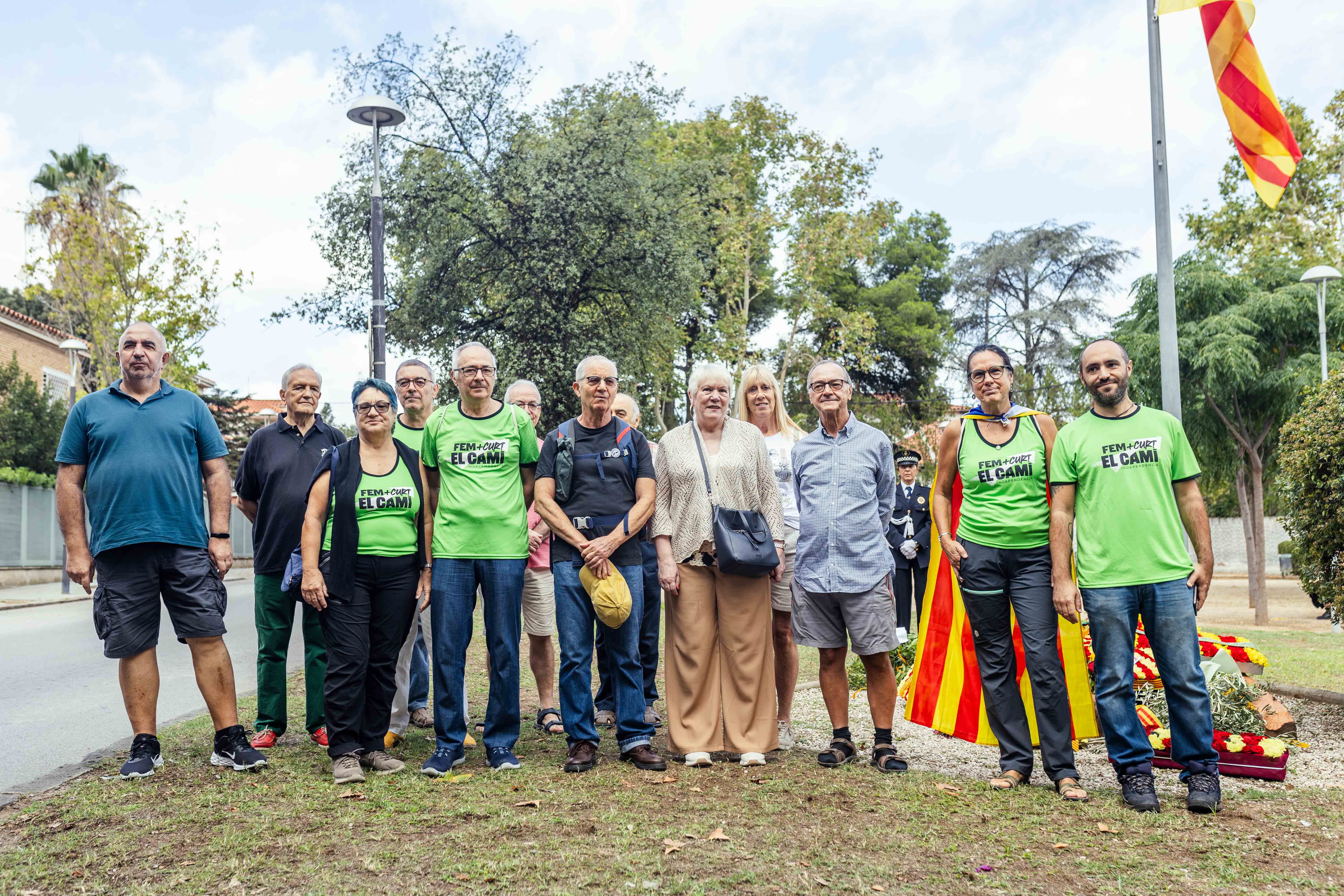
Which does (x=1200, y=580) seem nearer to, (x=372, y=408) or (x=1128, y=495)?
(x=1128, y=495)

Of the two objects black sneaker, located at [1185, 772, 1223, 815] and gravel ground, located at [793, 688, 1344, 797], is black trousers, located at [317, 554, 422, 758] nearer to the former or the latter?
gravel ground, located at [793, 688, 1344, 797]

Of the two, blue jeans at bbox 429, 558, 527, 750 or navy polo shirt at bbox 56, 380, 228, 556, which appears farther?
blue jeans at bbox 429, 558, 527, 750

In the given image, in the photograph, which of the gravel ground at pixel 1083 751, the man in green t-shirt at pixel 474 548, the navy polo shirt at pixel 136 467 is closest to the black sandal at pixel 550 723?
the man in green t-shirt at pixel 474 548

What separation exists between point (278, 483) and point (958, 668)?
4.07 meters

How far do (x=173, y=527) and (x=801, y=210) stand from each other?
88.9 ft

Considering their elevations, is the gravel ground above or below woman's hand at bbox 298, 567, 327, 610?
below

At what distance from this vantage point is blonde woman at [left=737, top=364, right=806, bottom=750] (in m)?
6.07

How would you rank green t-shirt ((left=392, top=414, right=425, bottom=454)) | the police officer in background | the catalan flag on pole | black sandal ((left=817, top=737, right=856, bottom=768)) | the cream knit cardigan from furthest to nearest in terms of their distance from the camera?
the police officer in background
the catalan flag on pole
green t-shirt ((left=392, top=414, right=425, bottom=454))
the cream knit cardigan
black sandal ((left=817, top=737, right=856, bottom=768))

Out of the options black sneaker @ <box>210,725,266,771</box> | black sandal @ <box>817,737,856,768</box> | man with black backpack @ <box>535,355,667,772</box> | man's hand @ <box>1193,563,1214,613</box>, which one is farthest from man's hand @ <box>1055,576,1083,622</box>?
black sneaker @ <box>210,725,266,771</box>

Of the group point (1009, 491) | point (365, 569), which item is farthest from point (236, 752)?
point (1009, 491)

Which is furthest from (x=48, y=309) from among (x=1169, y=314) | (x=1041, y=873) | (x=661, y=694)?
(x=1041, y=873)

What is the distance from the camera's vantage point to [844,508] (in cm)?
548

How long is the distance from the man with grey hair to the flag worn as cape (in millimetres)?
3459

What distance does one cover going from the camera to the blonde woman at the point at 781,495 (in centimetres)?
607
